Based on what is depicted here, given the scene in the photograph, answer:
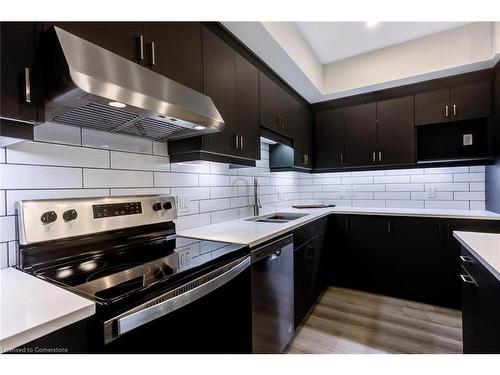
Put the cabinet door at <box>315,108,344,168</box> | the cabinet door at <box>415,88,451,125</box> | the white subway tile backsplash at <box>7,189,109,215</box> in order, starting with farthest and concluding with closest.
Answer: the cabinet door at <box>315,108,344,168</box> < the cabinet door at <box>415,88,451,125</box> < the white subway tile backsplash at <box>7,189,109,215</box>

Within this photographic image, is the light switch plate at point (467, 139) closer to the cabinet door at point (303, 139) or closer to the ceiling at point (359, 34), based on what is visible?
the ceiling at point (359, 34)

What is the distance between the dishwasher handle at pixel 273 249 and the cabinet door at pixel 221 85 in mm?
645

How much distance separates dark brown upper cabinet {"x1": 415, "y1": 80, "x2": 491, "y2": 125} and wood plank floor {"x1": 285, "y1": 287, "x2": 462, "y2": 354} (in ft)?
6.02

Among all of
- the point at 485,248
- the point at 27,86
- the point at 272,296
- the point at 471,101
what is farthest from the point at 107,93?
the point at 471,101

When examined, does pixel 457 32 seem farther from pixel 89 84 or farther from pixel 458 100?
pixel 89 84

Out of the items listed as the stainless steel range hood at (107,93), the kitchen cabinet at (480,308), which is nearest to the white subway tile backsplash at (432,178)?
the kitchen cabinet at (480,308)

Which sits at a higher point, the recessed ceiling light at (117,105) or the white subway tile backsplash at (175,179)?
the recessed ceiling light at (117,105)

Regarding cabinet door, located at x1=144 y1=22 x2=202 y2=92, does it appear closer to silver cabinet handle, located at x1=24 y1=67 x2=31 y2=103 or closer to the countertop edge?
silver cabinet handle, located at x1=24 y1=67 x2=31 y2=103

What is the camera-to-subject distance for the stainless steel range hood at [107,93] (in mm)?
821

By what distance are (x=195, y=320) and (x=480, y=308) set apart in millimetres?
1299

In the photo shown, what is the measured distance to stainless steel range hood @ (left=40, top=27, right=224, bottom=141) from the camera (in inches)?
32.3

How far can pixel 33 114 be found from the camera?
2.75 feet

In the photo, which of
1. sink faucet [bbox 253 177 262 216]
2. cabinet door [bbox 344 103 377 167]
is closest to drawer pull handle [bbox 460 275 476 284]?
sink faucet [bbox 253 177 262 216]
